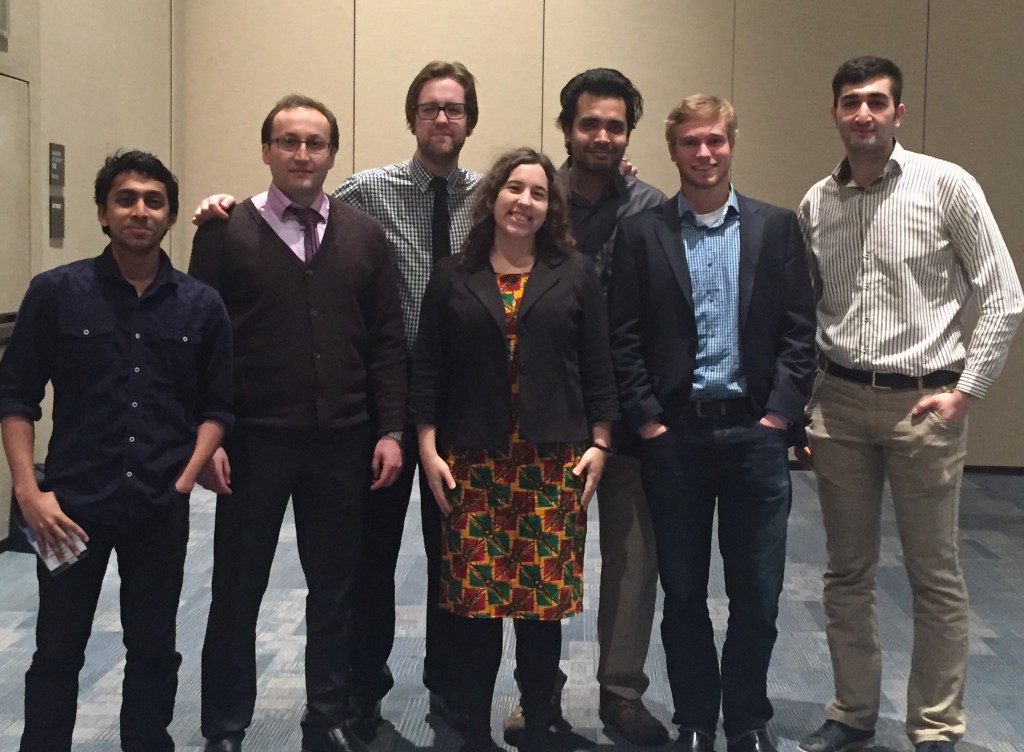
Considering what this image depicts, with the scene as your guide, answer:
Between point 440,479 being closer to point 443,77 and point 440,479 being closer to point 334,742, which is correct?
point 334,742

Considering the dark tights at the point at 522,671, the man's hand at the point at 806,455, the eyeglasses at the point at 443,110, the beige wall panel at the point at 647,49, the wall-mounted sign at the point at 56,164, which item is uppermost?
the beige wall panel at the point at 647,49

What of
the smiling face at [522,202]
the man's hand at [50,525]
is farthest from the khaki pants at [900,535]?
the man's hand at [50,525]

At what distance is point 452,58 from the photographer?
6262 mm

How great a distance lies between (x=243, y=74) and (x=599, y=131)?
4.20 meters

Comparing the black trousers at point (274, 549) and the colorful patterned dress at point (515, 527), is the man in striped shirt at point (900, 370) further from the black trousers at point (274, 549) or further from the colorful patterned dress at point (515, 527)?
the black trousers at point (274, 549)

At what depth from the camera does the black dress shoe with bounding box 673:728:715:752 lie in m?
2.50

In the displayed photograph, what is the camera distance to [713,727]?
2.53m

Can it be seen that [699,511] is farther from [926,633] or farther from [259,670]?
[259,670]

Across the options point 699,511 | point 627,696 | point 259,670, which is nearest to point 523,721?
point 627,696

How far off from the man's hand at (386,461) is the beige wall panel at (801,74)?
4.32m

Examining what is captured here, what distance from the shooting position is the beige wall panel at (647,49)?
20.3 ft

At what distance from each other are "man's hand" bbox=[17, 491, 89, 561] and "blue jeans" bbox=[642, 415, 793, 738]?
129 centimetres

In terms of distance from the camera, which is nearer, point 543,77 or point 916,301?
point 916,301

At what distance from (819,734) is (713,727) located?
11.5 inches
